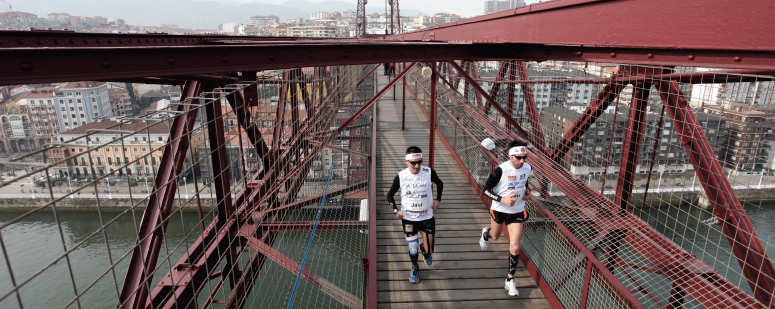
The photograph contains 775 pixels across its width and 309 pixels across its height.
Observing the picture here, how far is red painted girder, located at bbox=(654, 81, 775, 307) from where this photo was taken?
9.68 feet

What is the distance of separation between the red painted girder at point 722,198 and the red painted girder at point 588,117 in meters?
0.90

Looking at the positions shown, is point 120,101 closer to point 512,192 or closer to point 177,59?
point 177,59

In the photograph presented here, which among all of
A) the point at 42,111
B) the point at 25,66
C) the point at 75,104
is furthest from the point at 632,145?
the point at 75,104

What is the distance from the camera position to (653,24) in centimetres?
203

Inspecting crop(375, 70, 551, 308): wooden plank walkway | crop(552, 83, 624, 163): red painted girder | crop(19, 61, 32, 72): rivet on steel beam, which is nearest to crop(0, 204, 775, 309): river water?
crop(375, 70, 551, 308): wooden plank walkway

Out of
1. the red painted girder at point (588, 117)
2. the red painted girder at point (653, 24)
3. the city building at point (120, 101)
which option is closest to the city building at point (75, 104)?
the city building at point (120, 101)

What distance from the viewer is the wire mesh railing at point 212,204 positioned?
6.81ft

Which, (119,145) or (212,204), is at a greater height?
(119,145)

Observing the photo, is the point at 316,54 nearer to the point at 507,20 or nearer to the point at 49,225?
the point at 507,20

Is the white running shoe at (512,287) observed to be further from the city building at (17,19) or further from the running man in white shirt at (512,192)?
the city building at (17,19)

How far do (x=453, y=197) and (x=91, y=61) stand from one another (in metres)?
4.39

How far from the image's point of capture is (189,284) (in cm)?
288

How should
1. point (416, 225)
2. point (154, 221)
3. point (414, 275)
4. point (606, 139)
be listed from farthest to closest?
point (606, 139) < point (414, 275) < point (416, 225) < point (154, 221)

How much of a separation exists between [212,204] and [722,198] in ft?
11.7
